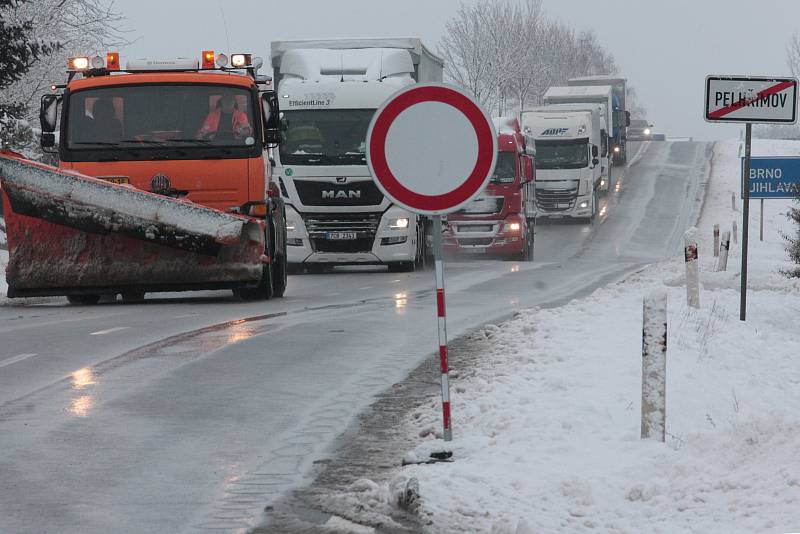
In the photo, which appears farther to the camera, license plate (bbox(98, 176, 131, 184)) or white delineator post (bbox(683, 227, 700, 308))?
license plate (bbox(98, 176, 131, 184))

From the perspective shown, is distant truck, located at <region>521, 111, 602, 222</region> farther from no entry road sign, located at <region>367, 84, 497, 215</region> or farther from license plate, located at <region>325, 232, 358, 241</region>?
no entry road sign, located at <region>367, 84, 497, 215</region>

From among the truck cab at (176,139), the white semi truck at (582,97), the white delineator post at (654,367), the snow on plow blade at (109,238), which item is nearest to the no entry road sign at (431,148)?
the white delineator post at (654,367)

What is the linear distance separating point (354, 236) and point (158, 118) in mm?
8650

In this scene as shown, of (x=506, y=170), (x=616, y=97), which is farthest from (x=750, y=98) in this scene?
(x=616, y=97)

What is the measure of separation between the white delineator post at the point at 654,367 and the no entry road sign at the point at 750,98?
6626 millimetres

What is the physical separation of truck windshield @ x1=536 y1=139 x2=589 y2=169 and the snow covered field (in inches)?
1273

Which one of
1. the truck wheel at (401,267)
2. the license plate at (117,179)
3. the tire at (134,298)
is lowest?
the truck wheel at (401,267)

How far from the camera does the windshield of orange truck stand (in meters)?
15.7

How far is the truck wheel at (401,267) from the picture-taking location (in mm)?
24969

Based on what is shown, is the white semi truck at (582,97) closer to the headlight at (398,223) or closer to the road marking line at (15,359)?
Result: the headlight at (398,223)

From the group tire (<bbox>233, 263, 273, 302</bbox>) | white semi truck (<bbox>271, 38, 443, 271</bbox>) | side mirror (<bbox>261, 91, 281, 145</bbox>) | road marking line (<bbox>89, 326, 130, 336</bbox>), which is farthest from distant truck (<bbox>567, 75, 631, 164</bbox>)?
road marking line (<bbox>89, 326, 130, 336</bbox>)

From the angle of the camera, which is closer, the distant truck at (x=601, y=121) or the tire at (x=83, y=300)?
the tire at (x=83, y=300)

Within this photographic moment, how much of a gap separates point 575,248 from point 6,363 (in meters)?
35.2

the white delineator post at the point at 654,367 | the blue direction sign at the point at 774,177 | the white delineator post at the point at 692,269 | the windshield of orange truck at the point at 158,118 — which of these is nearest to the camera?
the white delineator post at the point at 654,367
